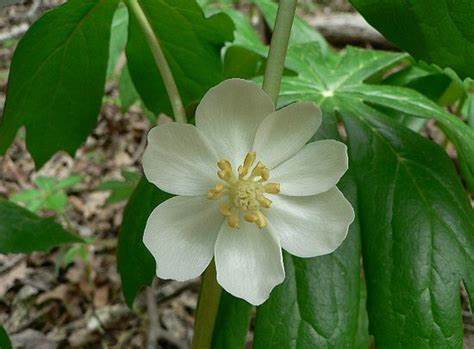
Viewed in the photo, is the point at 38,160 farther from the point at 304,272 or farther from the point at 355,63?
the point at 355,63

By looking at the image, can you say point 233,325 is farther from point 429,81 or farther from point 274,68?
point 429,81

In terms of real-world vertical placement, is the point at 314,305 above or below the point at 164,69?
below

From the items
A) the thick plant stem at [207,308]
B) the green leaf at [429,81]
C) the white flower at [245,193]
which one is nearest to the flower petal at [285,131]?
the white flower at [245,193]

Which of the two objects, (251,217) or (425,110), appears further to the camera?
(425,110)

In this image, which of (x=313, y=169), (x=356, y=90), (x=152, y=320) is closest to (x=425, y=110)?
(x=356, y=90)

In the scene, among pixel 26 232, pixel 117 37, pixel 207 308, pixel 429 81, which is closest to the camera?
pixel 207 308

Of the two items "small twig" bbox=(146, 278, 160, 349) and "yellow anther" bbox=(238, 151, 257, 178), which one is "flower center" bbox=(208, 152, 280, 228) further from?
"small twig" bbox=(146, 278, 160, 349)

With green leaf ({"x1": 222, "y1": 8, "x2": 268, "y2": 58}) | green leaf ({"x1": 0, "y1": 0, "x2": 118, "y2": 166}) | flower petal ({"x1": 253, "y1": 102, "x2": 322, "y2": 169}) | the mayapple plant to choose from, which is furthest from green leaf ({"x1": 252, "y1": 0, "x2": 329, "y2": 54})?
flower petal ({"x1": 253, "y1": 102, "x2": 322, "y2": 169})

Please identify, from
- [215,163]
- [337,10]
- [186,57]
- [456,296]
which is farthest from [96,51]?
[337,10]
